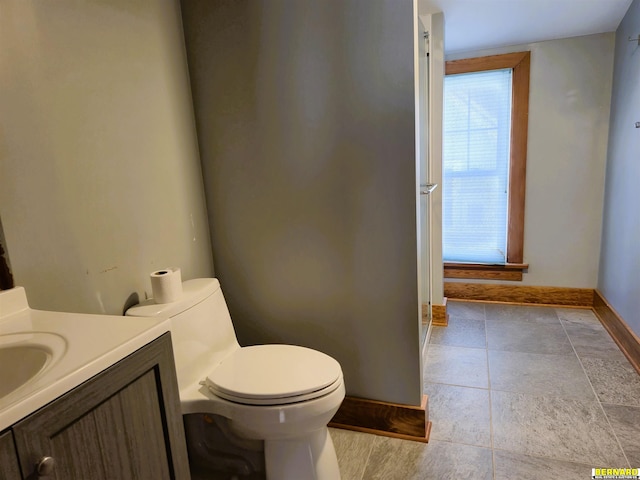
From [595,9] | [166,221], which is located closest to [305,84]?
[166,221]

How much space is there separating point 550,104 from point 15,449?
3420 millimetres

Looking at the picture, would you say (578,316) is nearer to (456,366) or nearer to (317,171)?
(456,366)

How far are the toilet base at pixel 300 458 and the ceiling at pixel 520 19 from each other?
92.8 inches

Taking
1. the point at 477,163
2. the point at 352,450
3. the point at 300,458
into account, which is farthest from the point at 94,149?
the point at 477,163

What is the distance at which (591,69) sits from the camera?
2.79 meters

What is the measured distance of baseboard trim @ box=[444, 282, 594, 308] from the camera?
10.1ft

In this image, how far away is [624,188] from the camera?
2.47 m

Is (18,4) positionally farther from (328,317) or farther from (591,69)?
(591,69)

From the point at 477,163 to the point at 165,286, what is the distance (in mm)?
2631

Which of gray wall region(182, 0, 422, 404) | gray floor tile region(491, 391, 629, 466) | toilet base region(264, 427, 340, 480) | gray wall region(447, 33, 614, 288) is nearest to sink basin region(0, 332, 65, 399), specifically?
toilet base region(264, 427, 340, 480)

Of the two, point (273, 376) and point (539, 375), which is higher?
point (273, 376)

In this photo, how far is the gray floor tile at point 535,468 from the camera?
4.87 feet

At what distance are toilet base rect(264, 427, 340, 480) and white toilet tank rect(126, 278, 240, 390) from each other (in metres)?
0.37

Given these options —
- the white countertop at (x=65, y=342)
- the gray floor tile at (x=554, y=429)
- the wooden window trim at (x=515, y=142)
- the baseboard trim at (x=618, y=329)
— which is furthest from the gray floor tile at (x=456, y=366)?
the white countertop at (x=65, y=342)
